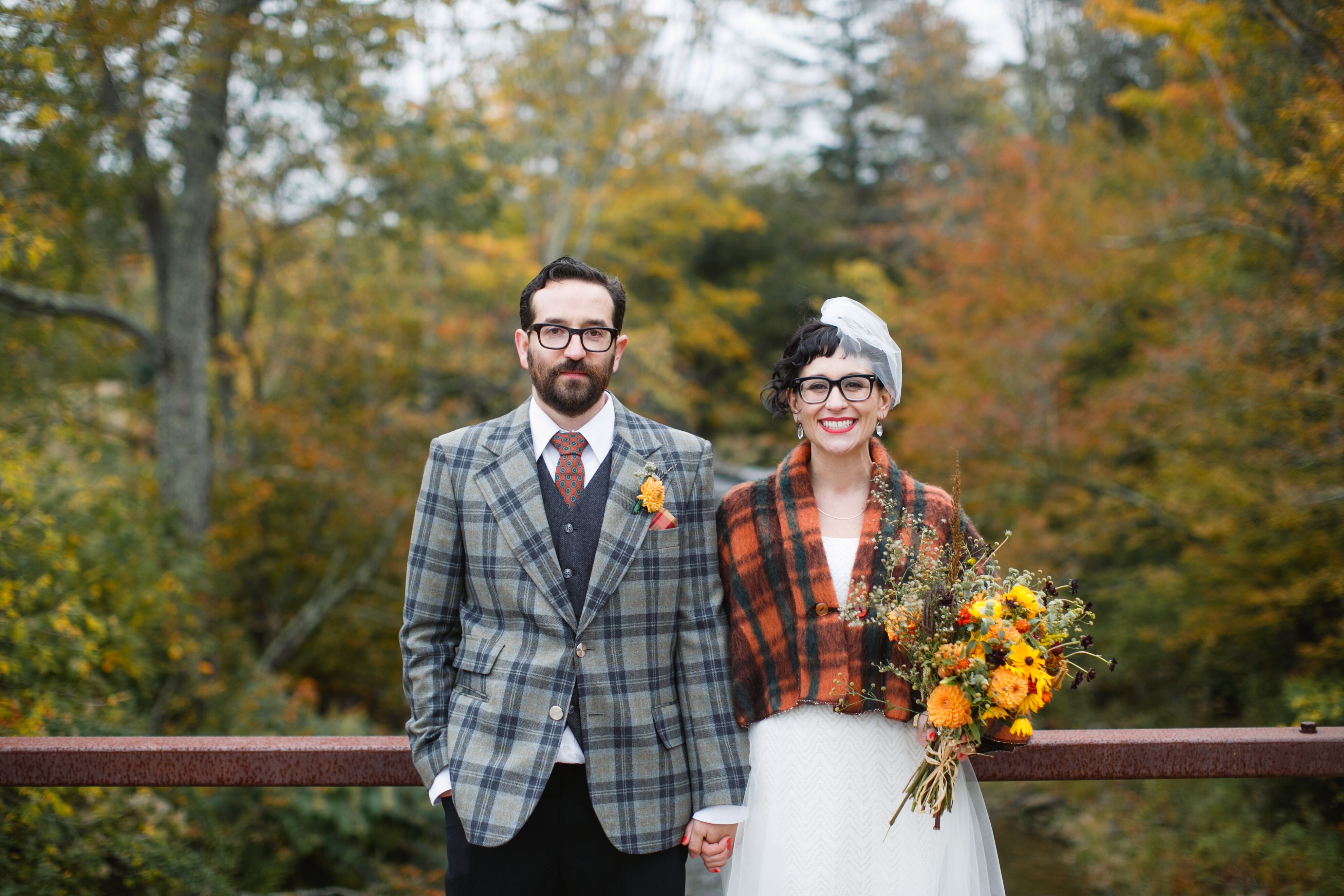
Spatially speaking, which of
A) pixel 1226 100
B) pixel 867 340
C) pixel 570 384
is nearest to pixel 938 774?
pixel 867 340

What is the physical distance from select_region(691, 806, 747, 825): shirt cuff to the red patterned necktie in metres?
0.76

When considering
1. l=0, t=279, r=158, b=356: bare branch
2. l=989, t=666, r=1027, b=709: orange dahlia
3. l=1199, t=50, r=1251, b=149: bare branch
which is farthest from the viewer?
l=1199, t=50, r=1251, b=149: bare branch

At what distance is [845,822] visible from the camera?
2.34 m

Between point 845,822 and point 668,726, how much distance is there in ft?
1.68

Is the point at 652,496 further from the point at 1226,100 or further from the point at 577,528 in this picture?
the point at 1226,100

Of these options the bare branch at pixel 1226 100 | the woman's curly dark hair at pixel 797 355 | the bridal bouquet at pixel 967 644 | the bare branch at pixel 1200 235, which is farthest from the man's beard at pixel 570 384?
the bare branch at pixel 1226 100

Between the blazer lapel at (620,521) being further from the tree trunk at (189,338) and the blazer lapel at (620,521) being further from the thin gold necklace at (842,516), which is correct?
the tree trunk at (189,338)

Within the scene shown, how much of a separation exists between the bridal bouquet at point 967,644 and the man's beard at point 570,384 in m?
0.76

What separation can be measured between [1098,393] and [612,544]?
9.65m

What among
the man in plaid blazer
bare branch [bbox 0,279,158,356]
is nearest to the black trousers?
the man in plaid blazer

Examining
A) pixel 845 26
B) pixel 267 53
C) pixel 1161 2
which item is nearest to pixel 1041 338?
pixel 1161 2

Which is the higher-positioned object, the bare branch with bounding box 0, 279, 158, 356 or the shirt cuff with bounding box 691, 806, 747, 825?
the bare branch with bounding box 0, 279, 158, 356

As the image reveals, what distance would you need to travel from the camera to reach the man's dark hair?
229 centimetres

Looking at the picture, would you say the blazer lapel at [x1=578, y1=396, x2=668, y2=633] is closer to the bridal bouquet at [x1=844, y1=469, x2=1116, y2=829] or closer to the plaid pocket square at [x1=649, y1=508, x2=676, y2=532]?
the plaid pocket square at [x1=649, y1=508, x2=676, y2=532]
